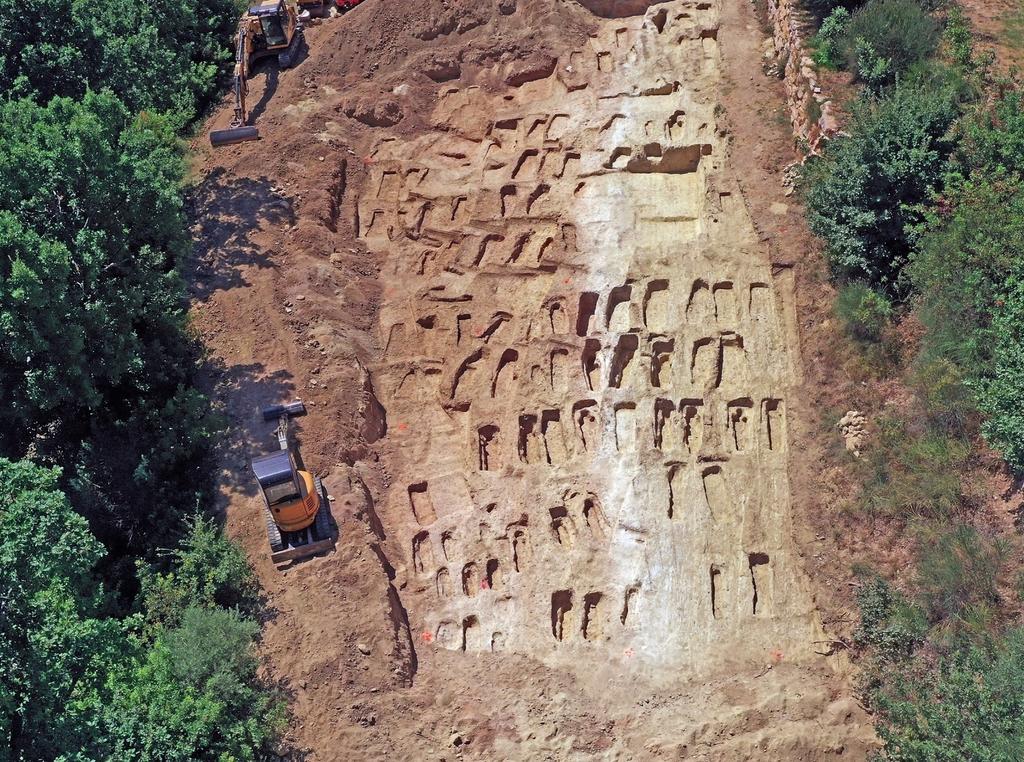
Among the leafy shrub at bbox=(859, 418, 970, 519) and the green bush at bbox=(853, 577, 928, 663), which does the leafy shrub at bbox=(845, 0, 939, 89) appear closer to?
the leafy shrub at bbox=(859, 418, 970, 519)

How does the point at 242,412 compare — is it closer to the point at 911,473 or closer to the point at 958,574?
the point at 911,473

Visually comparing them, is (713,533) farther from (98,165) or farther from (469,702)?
(98,165)

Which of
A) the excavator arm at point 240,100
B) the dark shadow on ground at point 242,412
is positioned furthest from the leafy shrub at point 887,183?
the excavator arm at point 240,100

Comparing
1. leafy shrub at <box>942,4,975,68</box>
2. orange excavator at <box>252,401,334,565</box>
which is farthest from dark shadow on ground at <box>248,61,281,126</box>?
leafy shrub at <box>942,4,975,68</box>

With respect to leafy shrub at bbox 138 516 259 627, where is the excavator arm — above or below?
above

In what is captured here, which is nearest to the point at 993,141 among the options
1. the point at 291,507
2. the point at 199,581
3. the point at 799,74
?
the point at 799,74

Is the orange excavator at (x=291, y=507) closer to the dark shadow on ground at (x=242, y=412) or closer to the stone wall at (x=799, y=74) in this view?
the dark shadow on ground at (x=242, y=412)
